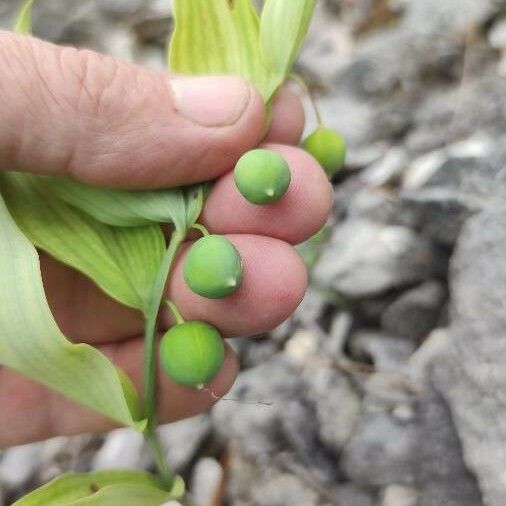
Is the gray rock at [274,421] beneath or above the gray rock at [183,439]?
Result: above

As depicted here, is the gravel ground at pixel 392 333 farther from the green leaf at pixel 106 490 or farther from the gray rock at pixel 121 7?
the gray rock at pixel 121 7

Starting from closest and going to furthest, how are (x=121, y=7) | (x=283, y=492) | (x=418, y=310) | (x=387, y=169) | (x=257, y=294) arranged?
(x=257, y=294), (x=283, y=492), (x=418, y=310), (x=387, y=169), (x=121, y=7)

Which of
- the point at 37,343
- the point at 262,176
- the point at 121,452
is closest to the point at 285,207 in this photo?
the point at 262,176

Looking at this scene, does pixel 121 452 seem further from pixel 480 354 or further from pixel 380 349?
pixel 480 354

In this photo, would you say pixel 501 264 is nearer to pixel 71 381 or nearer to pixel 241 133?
pixel 241 133

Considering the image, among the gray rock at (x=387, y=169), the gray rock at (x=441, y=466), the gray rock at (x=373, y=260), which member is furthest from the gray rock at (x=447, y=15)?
the gray rock at (x=441, y=466)

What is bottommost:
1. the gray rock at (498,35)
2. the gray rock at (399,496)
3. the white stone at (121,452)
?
the white stone at (121,452)

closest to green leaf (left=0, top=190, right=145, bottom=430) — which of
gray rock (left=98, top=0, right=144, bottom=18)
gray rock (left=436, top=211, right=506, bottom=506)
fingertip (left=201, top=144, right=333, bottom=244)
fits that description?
fingertip (left=201, top=144, right=333, bottom=244)
